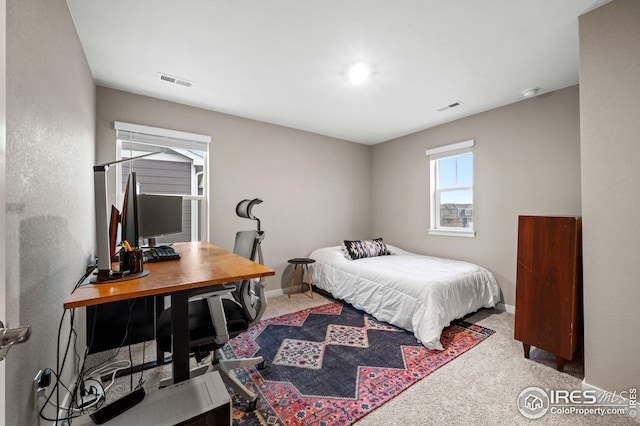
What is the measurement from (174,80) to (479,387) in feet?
12.1

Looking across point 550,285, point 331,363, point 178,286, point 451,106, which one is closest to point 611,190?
point 550,285

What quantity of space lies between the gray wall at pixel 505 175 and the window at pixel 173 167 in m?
3.07

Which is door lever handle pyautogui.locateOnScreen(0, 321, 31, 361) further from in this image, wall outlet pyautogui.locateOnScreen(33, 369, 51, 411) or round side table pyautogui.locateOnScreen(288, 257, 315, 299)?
round side table pyautogui.locateOnScreen(288, 257, 315, 299)

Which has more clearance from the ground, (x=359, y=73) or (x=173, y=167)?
(x=359, y=73)

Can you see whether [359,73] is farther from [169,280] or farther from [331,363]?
[331,363]

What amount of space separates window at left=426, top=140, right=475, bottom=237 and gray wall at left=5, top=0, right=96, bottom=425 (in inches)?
156

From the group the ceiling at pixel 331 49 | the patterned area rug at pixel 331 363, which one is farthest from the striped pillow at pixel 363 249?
the ceiling at pixel 331 49

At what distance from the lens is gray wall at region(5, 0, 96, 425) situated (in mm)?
962

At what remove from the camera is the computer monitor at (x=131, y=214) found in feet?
5.01

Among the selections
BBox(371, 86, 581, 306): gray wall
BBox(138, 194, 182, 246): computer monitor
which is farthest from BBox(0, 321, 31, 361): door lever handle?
BBox(371, 86, 581, 306): gray wall

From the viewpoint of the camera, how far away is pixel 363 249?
12.8 feet

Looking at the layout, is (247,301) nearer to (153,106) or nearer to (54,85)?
(54,85)

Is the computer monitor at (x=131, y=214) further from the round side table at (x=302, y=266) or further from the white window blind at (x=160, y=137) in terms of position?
the round side table at (x=302, y=266)

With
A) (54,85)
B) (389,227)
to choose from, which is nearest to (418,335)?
(389,227)
